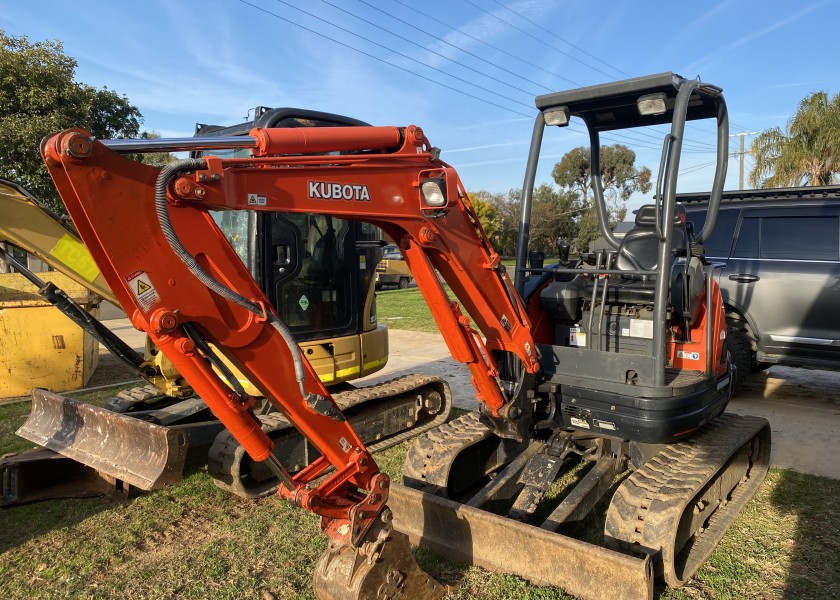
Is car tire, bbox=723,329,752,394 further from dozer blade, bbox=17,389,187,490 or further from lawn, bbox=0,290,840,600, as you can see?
dozer blade, bbox=17,389,187,490

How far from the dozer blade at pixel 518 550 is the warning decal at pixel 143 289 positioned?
204 cm

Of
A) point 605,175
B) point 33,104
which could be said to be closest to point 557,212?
point 605,175

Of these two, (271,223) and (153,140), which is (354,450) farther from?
(271,223)

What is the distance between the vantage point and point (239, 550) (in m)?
3.79

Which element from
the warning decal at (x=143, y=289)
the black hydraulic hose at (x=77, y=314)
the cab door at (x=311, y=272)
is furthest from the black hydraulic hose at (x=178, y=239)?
the black hydraulic hose at (x=77, y=314)

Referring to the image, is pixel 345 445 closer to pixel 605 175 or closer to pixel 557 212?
pixel 605 175

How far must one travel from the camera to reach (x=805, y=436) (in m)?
5.66

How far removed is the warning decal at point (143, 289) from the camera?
226 centimetres

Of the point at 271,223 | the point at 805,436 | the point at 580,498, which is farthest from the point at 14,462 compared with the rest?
the point at 805,436

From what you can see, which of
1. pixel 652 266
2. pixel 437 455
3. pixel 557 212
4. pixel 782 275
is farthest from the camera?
pixel 557 212

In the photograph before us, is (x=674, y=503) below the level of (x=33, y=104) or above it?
below

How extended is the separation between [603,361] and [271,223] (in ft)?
8.98

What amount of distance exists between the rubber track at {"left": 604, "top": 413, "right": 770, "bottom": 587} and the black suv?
2765 mm

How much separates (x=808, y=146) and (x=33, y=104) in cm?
2358
